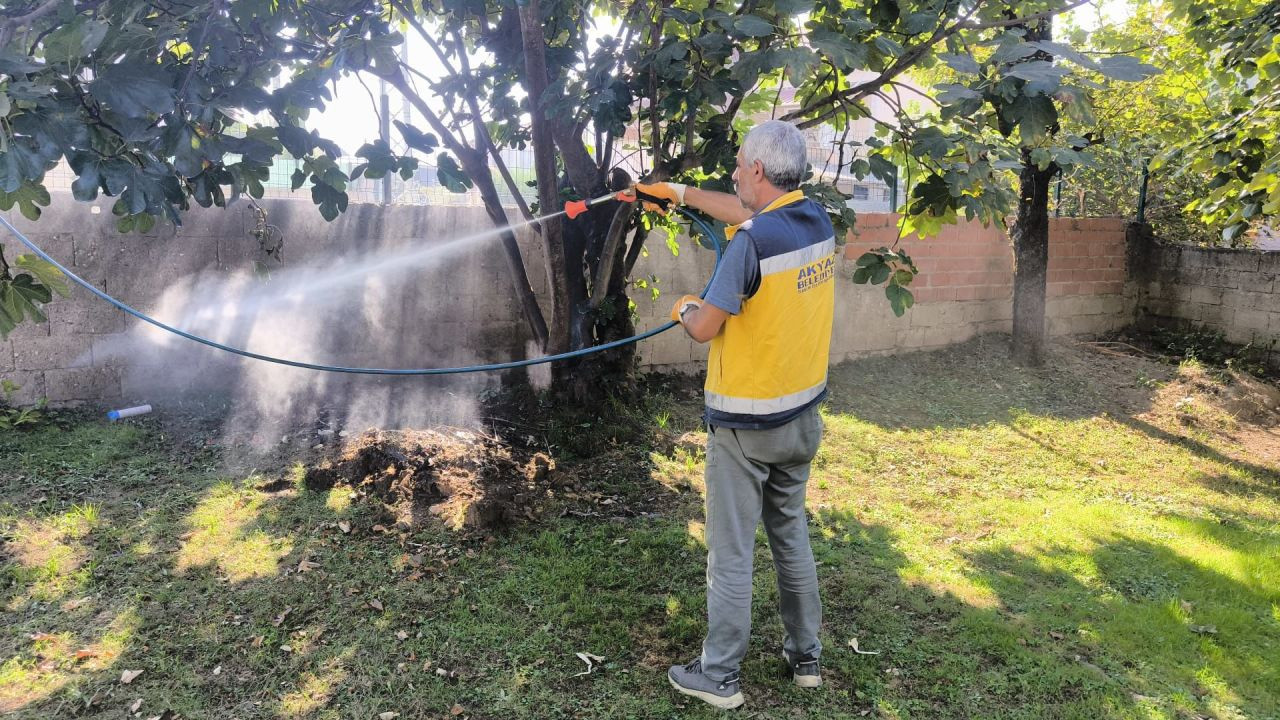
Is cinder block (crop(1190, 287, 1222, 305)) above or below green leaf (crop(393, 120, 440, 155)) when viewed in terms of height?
below

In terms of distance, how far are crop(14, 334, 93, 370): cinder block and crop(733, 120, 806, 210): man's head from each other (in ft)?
15.7

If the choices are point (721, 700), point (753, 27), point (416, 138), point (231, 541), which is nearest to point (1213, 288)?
point (753, 27)

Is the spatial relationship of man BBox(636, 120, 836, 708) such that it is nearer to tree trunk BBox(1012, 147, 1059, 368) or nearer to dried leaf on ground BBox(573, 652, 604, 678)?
dried leaf on ground BBox(573, 652, 604, 678)

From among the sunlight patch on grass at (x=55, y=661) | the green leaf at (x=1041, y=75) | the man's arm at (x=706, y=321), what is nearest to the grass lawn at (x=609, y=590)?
the sunlight patch on grass at (x=55, y=661)

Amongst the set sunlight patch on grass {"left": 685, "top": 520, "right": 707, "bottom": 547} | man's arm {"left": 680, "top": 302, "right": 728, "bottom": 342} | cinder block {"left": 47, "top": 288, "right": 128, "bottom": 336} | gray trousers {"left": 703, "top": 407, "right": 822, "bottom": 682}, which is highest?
man's arm {"left": 680, "top": 302, "right": 728, "bottom": 342}

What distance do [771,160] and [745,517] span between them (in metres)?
1.19

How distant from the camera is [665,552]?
415cm

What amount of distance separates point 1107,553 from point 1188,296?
645 centimetres

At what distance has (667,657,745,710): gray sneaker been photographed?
9.73 ft

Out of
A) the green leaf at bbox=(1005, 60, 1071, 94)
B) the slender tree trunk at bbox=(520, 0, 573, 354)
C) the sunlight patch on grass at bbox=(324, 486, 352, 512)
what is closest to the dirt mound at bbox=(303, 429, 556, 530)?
the sunlight patch on grass at bbox=(324, 486, 352, 512)

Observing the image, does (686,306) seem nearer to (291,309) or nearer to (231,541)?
(231,541)

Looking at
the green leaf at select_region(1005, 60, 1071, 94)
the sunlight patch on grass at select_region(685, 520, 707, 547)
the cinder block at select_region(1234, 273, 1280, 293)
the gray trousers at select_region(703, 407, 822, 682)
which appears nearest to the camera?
the gray trousers at select_region(703, 407, 822, 682)

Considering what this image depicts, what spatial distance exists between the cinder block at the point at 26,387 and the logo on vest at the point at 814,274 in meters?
5.07

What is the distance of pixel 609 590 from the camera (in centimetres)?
379
